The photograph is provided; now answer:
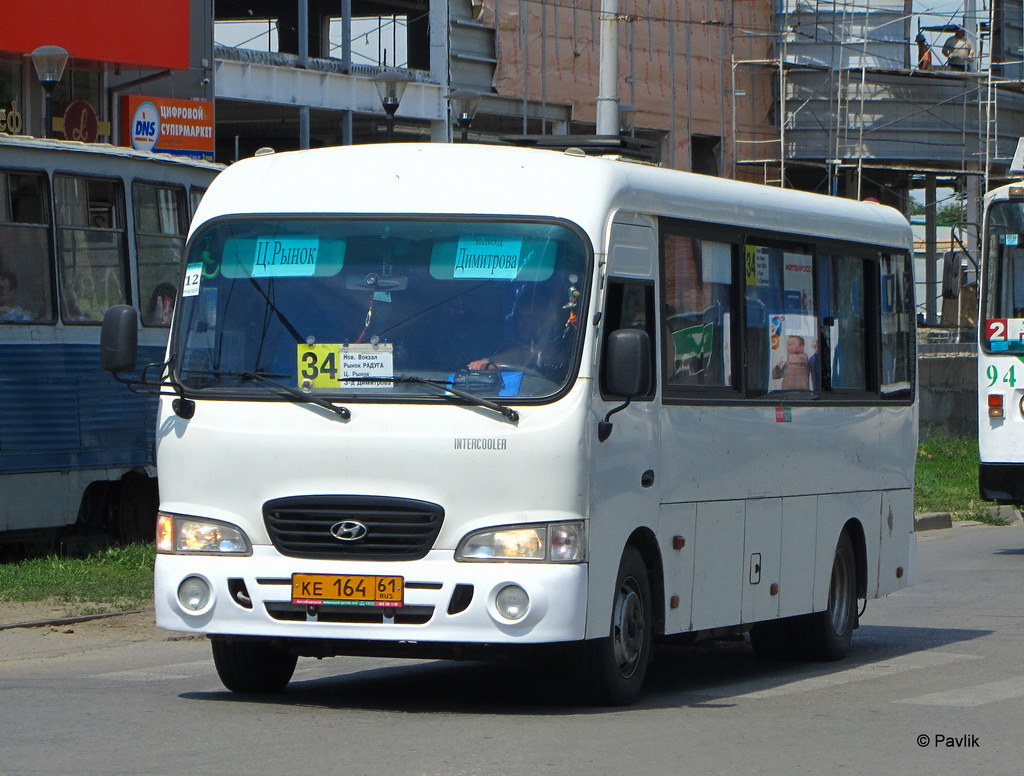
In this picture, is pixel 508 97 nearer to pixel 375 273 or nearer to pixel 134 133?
pixel 134 133

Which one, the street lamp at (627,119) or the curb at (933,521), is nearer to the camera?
the curb at (933,521)

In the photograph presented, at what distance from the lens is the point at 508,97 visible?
107 ft

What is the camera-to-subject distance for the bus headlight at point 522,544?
25.9 feet

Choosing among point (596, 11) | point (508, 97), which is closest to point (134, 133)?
point (508, 97)

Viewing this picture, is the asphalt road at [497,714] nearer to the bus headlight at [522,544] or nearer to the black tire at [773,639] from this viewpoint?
the black tire at [773,639]

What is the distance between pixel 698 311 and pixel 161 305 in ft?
26.1

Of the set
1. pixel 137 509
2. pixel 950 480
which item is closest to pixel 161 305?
pixel 137 509

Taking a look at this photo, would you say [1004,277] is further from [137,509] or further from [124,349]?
[124,349]

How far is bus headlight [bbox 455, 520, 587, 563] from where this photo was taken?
25.9 ft

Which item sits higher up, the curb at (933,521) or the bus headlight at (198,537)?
the bus headlight at (198,537)

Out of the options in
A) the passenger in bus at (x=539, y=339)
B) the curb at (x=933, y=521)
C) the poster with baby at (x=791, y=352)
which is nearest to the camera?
the passenger in bus at (x=539, y=339)

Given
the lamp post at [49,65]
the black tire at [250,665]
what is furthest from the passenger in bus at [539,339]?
the lamp post at [49,65]

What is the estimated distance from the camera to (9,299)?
14477mm

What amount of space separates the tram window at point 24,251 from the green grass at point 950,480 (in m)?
10.6
